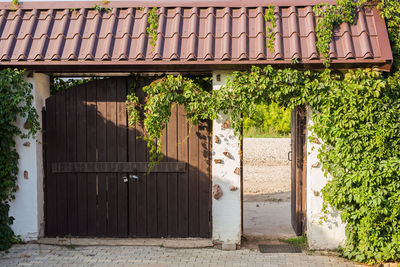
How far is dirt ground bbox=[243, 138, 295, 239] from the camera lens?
729cm

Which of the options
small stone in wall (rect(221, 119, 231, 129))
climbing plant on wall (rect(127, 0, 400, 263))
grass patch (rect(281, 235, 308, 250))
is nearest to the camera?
climbing plant on wall (rect(127, 0, 400, 263))

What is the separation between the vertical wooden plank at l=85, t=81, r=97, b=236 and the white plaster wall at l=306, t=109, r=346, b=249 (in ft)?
10.5

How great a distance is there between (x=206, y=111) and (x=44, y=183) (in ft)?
9.07

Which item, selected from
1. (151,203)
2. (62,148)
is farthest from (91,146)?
(151,203)

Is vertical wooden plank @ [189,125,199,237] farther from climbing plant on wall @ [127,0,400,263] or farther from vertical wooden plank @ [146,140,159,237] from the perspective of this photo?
vertical wooden plank @ [146,140,159,237]

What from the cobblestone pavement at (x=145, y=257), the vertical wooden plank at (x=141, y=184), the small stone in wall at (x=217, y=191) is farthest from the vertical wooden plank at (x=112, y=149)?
the small stone in wall at (x=217, y=191)

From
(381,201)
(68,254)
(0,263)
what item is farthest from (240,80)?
(0,263)

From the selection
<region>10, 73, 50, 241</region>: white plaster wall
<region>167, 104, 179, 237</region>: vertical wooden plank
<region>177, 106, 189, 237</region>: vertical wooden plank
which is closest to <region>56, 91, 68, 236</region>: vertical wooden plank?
<region>10, 73, 50, 241</region>: white plaster wall

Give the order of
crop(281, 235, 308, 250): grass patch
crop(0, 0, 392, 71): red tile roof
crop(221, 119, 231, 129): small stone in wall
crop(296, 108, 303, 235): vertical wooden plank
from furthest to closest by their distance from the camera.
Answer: crop(296, 108, 303, 235): vertical wooden plank → crop(281, 235, 308, 250): grass patch → crop(221, 119, 231, 129): small stone in wall → crop(0, 0, 392, 71): red tile roof

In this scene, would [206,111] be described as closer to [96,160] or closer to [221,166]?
[221,166]

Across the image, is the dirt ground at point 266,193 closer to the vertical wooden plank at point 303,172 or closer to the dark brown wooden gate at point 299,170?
the dark brown wooden gate at point 299,170

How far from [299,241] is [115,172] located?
9.77 feet

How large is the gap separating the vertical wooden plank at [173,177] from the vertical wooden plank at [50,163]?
69.6 inches

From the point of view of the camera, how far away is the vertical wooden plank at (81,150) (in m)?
6.43
